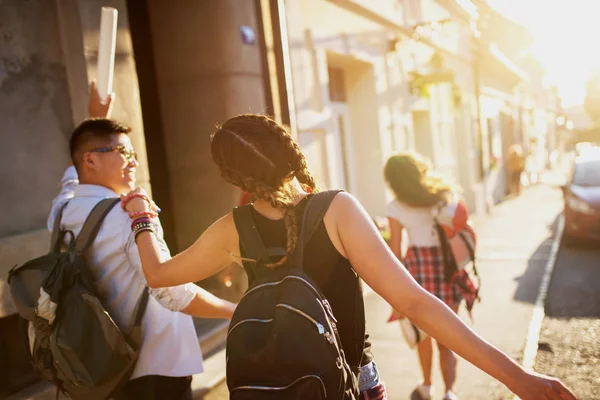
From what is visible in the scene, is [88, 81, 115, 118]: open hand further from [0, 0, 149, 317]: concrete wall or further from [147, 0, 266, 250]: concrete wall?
[147, 0, 266, 250]: concrete wall

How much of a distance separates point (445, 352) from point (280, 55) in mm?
3461

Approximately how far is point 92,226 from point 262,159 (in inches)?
35.1

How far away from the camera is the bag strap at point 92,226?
223cm

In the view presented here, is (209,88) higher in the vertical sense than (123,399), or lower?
higher

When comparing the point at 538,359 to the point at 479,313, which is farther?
the point at 479,313

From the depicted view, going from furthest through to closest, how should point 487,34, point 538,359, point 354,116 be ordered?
1. point 487,34
2. point 354,116
3. point 538,359

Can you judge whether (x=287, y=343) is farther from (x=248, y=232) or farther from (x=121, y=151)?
(x=121, y=151)

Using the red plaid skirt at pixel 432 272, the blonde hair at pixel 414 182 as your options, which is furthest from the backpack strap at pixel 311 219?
the red plaid skirt at pixel 432 272

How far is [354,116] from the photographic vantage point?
9266mm

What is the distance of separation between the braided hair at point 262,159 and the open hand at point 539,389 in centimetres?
70

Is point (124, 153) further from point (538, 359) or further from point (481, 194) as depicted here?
point (481, 194)

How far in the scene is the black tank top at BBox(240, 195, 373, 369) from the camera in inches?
67.2

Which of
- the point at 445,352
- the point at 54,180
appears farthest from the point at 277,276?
the point at 54,180

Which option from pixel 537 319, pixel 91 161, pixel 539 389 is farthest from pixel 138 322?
pixel 537 319
